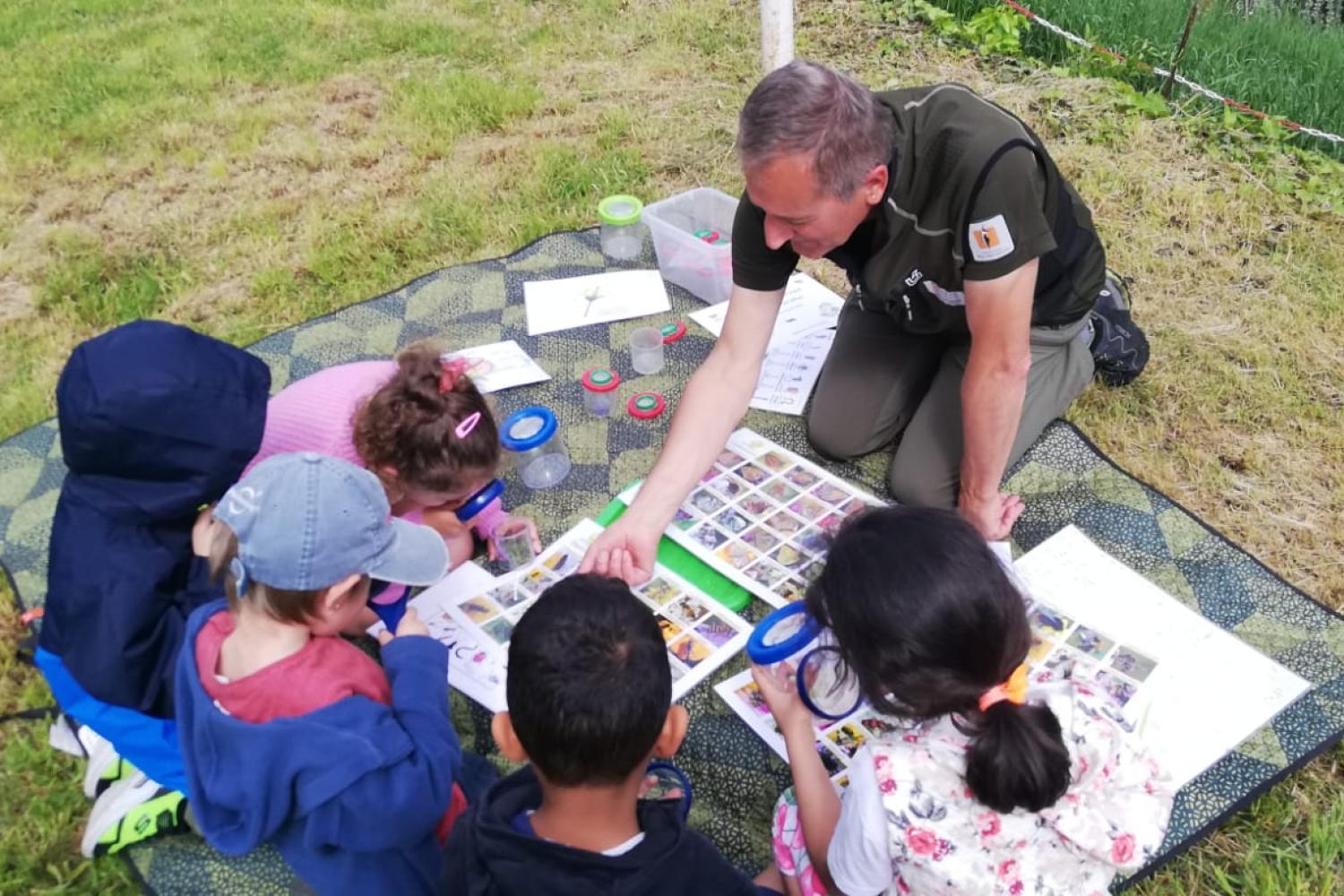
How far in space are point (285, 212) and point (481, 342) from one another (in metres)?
1.58

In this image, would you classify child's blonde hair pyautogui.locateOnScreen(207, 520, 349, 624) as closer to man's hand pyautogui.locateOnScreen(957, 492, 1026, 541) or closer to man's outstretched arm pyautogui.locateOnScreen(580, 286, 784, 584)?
man's outstretched arm pyautogui.locateOnScreen(580, 286, 784, 584)

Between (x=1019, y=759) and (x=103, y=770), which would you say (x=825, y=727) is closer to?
(x=1019, y=759)

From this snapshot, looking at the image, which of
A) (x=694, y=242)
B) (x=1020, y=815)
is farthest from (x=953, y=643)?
(x=694, y=242)

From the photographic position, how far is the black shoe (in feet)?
10.2

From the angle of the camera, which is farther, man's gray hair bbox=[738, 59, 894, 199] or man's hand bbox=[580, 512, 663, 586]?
man's hand bbox=[580, 512, 663, 586]

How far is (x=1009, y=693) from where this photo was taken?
1454 millimetres

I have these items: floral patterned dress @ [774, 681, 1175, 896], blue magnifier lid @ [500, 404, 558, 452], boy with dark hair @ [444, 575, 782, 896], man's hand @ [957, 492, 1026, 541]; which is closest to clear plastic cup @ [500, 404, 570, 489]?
blue magnifier lid @ [500, 404, 558, 452]

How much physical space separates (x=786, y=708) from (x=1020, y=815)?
0.51 meters

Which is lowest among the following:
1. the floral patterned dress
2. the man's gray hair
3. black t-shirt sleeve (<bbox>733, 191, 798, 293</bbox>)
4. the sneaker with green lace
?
the sneaker with green lace

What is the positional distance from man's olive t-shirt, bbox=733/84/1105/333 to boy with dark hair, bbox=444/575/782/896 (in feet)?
4.39

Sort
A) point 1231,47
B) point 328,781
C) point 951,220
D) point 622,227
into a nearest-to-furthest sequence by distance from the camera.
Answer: point 328,781, point 951,220, point 622,227, point 1231,47

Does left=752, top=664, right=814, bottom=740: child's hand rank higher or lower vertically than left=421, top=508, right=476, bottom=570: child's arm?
higher

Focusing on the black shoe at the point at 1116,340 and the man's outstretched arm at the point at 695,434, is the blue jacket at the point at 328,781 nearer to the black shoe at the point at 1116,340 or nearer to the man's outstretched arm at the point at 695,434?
the man's outstretched arm at the point at 695,434

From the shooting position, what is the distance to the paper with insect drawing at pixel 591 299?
3584 mm
